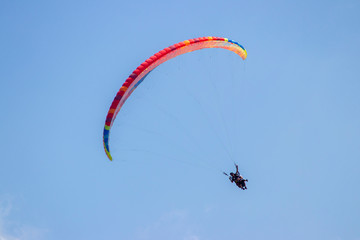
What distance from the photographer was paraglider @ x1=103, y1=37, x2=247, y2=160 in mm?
20297

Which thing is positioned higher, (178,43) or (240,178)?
(178,43)

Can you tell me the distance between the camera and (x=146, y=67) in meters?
20.4

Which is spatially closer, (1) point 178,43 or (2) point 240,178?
(1) point 178,43

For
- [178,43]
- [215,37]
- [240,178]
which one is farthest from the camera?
[240,178]

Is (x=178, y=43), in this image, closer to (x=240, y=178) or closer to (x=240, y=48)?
(x=240, y=48)

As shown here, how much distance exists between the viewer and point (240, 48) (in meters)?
25.5

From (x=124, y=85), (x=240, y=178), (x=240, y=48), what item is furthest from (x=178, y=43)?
(x=240, y=178)

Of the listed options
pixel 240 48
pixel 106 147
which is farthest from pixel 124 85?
pixel 240 48

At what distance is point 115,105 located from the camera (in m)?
20.4

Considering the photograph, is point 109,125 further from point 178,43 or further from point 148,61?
point 178,43

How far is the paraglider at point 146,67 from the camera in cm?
2030

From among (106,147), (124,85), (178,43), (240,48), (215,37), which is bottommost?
(106,147)

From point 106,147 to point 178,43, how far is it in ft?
22.1

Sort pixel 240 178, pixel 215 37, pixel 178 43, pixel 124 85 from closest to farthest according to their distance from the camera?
1. pixel 124 85
2. pixel 178 43
3. pixel 215 37
4. pixel 240 178
